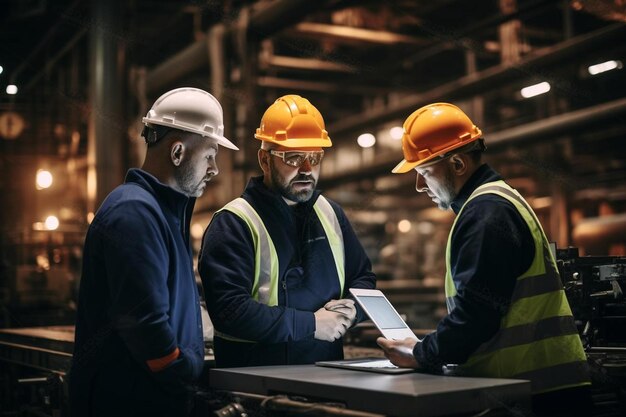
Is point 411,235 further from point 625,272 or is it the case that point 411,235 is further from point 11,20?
point 625,272

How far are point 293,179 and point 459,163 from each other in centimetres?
85

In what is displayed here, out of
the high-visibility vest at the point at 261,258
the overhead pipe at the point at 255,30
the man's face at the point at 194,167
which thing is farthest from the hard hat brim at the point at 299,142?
the overhead pipe at the point at 255,30

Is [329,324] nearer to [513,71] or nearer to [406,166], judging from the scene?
[406,166]

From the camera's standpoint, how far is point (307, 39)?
10.6 m

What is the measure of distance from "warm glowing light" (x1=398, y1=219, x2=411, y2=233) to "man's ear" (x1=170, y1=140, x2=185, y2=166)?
16245 millimetres

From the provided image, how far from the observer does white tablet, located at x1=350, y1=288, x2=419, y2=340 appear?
3.05 meters

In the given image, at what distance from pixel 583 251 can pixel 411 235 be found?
8.00 m

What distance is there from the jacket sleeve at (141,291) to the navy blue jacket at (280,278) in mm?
397

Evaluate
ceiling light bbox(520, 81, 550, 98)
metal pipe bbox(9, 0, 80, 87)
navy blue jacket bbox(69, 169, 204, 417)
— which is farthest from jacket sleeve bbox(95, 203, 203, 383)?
metal pipe bbox(9, 0, 80, 87)

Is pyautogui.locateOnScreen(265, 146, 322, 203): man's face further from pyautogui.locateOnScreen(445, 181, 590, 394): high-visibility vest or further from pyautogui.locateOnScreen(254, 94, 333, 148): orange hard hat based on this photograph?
pyautogui.locateOnScreen(445, 181, 590, 394): high-visibility vest

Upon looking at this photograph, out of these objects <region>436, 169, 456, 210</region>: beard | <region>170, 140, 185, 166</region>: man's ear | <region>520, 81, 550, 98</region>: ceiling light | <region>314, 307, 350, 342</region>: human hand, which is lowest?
<region>314, 307, 350, 342</region>: human hand

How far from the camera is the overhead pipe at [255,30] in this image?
26.7 feet

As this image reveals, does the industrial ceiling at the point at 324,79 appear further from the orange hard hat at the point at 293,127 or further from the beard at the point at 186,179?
the beard at the point at 186,179

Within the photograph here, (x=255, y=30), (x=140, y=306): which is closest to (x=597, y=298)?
(x=140, y=306)
